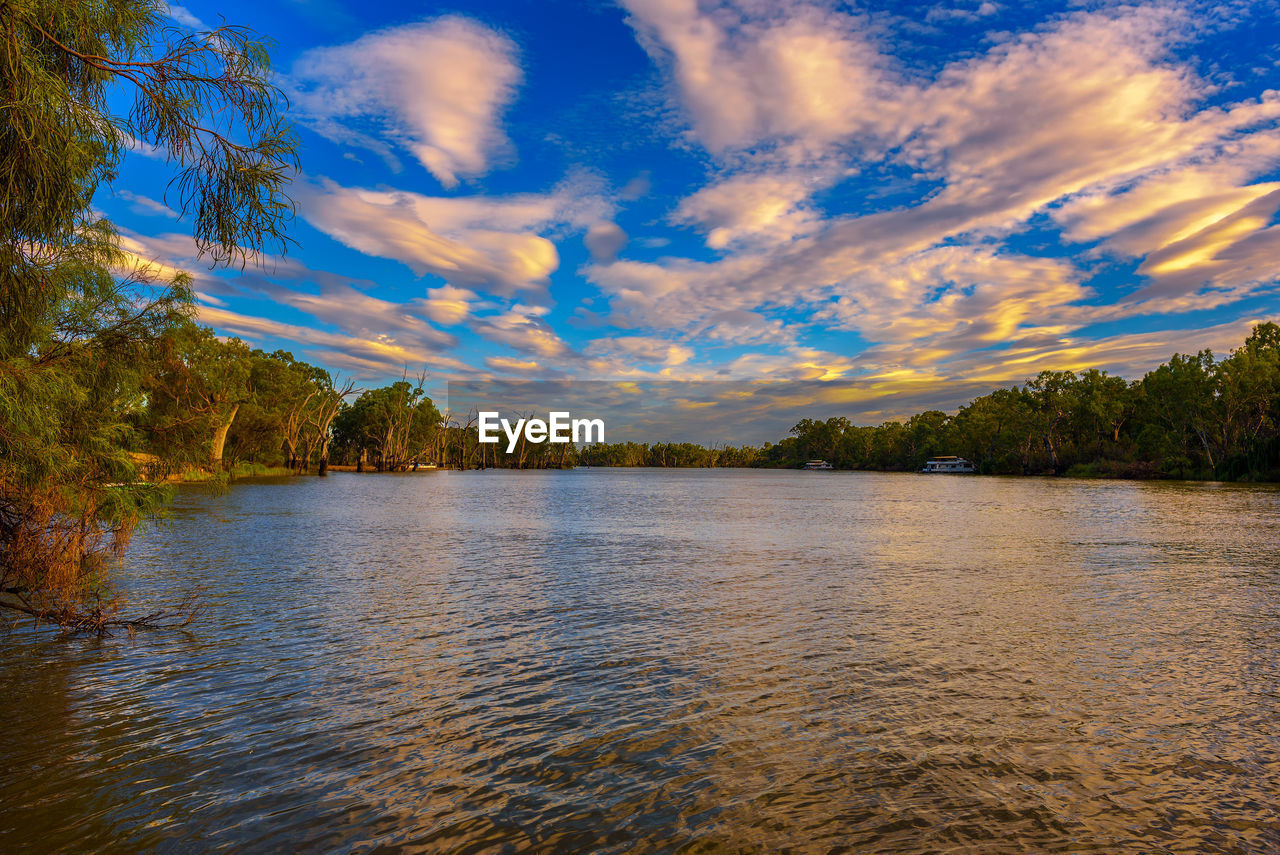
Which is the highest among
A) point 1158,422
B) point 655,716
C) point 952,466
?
point 1158,422

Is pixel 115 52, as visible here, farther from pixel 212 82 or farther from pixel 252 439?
pixel 252 439

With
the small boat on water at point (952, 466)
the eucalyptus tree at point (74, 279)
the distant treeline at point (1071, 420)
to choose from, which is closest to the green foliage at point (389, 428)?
the distant treeline at point (1071, 420)

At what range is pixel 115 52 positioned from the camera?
26.4 ft

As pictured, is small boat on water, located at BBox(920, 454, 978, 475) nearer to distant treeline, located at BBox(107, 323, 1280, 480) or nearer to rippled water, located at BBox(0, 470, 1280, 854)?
distant treeline, located at BBox(107, 323, 1280, 480)

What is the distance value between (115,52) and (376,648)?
31.5 ft

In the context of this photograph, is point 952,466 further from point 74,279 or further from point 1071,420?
point 74,279

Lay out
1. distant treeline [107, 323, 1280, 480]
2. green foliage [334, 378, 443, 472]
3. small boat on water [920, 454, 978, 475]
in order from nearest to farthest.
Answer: distant treeline [107, 323, 1280, 480] → green foliage [334, 378, 443, 472] → small boat on water [920, 454, 978, 475]

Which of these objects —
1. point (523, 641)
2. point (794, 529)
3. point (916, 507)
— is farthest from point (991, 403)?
point (523, 641)

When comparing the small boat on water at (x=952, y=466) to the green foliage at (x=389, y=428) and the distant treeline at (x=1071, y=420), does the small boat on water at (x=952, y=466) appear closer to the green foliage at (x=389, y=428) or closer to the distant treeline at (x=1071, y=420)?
→ the distant treeline at (x=1071, y=420)

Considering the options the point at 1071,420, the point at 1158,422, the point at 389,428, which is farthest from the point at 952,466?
the point at 389,428

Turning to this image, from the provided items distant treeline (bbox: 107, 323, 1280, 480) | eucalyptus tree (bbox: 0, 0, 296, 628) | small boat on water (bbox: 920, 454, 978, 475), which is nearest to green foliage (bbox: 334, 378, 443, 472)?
distant treeline (bbox: 107, 323, 1280, 480)

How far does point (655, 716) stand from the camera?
8.55m

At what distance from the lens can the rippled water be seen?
5.99m

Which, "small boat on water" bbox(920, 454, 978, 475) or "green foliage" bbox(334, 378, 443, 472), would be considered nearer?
"green foliage" bbox(334, 378, 443, 472)
